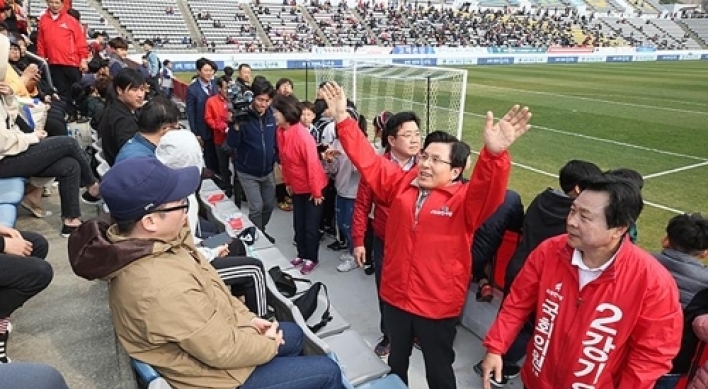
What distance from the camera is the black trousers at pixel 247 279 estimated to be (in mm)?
2975

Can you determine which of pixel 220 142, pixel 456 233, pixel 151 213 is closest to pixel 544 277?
pixel 456 233

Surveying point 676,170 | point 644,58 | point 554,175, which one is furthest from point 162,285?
point 644,58

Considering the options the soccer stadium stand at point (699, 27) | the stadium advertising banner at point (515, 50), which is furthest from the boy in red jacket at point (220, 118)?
the soccer stadium stand at point (699, 27)

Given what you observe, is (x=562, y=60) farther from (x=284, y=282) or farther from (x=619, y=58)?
(x=284, y=282)

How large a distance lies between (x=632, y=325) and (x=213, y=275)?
1.82 metres

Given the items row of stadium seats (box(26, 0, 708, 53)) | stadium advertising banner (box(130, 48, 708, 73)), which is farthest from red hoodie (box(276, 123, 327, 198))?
row of stadium seats (box(26, 0, 708, 53))

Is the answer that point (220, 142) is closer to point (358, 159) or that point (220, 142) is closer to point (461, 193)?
point (358, 159)

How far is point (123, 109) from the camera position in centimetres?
436

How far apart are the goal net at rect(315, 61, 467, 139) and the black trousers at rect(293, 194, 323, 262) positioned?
472 cm

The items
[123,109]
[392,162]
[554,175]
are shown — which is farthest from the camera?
[554,175]

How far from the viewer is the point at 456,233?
8.49 feet

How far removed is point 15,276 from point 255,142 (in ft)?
9.04

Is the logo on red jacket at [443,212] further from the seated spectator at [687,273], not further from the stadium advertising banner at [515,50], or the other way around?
the stadium advertising banner at [515,50]

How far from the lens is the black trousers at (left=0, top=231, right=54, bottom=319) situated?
261 centimetres
